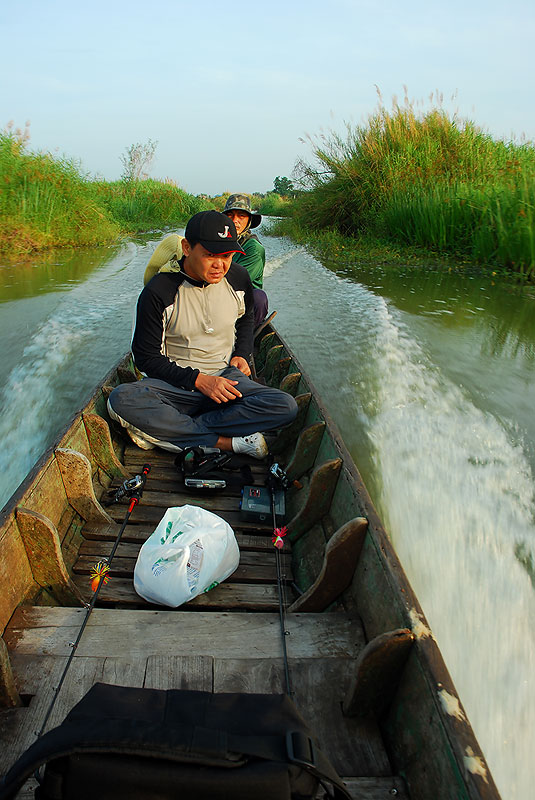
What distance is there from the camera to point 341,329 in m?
7.72

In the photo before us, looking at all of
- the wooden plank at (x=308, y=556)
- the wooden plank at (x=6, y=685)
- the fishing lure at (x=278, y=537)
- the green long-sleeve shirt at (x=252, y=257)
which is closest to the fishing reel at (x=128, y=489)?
the fishing lure at (x=278, y=537)

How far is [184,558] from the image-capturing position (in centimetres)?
218

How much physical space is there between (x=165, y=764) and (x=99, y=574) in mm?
1435

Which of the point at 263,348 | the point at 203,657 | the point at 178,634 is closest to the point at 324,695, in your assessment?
the point at 203,657

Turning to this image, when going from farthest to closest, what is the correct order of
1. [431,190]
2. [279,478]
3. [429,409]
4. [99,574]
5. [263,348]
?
1. [431,190]
2. [263,348]
3. [429,409]
4. [279,478]
5. [99,574]

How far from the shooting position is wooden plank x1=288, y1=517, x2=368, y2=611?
6.81 feet

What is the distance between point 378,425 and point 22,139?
12.2 meters

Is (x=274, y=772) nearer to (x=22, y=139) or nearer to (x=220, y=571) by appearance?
(x=220, y=571)

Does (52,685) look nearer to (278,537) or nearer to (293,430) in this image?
(278,537)

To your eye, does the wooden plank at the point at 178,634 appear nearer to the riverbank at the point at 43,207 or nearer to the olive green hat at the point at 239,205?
the olive green hat at the point at 239,205

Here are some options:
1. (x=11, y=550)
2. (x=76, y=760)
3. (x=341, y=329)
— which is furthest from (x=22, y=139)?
(x=76, y=760)

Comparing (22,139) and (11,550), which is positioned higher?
(22,139)

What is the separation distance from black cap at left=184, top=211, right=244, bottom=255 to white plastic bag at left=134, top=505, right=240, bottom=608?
1650mm

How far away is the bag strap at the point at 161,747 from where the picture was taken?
106cm
